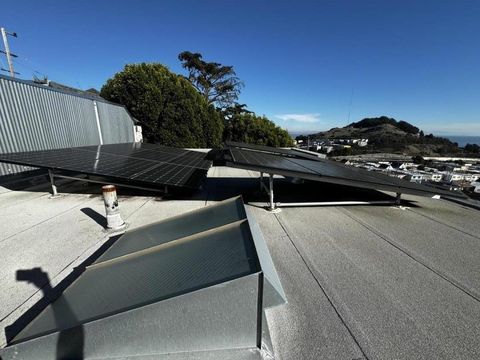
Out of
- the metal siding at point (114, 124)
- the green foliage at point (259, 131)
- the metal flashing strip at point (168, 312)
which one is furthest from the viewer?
the green foliage at point (259, 131)

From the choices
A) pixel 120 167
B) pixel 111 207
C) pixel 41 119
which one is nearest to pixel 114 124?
pixel 41 119

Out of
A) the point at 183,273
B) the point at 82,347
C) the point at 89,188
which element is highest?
the point at 183,273

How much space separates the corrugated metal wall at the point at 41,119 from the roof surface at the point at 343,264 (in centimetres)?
254

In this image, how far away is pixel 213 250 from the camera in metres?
2.34

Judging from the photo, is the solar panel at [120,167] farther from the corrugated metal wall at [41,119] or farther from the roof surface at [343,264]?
the corrugated metal wall at [41,119]

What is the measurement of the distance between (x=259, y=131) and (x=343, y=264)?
27290 millimetres

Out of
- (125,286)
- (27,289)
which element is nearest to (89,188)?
(27,289)

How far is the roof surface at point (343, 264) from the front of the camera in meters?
2.36

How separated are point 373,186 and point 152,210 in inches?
214

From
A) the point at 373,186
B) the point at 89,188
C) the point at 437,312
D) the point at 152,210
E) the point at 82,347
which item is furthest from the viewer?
the point at 89,188

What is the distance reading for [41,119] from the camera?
9516 millimetres

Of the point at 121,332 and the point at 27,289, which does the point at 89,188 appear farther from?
the point at 121,332

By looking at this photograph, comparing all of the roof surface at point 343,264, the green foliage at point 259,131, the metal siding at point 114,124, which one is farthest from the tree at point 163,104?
the roof surface at point 343,264

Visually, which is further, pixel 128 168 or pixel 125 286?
pixel 128 168
